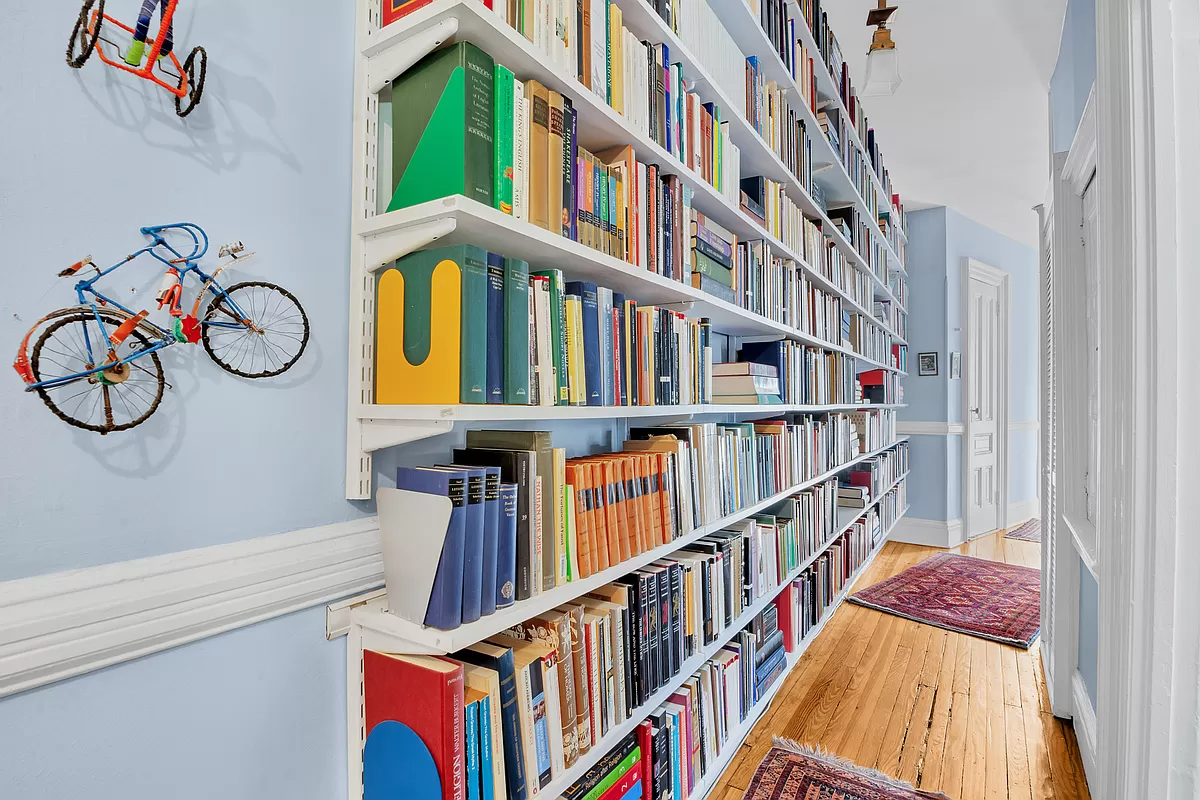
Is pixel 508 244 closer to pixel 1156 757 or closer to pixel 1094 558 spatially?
pixel 1156 757

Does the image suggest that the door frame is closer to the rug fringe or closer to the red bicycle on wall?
the rug fringe

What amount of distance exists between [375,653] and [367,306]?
0.58m

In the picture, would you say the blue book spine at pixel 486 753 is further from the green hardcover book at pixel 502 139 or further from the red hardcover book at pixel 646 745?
the green hardcover book at pixel 502 139

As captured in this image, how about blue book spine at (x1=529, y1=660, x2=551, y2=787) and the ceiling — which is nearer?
blue book spine at (x1=529, y1=660, x2=551, y2=787)

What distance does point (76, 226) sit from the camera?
0.71m

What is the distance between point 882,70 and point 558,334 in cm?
226

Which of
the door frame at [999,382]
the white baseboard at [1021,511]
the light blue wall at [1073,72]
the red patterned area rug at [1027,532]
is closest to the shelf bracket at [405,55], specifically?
the light blue wall at [1073,72]

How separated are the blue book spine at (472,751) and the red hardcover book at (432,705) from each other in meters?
0.01

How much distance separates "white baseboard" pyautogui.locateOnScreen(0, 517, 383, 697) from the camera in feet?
2.16

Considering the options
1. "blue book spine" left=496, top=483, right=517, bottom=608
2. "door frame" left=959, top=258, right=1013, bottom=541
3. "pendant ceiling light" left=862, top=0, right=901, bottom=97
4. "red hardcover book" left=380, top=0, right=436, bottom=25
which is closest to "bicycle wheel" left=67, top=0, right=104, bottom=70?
"red hardcover book" left=380, top=0, right=436, bottom=25

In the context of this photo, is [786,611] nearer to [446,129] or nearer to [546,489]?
[546,489]

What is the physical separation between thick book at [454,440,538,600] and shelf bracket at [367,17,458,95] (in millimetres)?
661

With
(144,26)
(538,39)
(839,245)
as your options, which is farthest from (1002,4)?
(144,26)

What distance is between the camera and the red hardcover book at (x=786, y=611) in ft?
7.84
